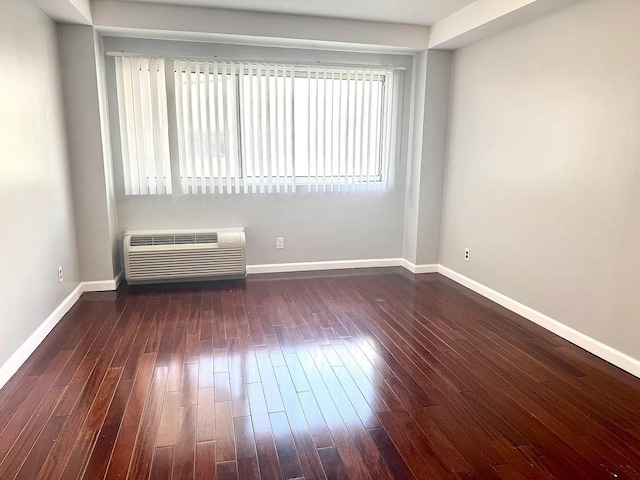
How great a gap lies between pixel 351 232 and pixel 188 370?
2.64 metres

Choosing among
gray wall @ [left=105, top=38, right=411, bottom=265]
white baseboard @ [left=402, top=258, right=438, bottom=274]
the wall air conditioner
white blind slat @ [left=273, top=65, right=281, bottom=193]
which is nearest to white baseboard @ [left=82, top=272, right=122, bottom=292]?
the wall air conditioner

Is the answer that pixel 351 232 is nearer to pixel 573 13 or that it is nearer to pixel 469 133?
pixel 469 133

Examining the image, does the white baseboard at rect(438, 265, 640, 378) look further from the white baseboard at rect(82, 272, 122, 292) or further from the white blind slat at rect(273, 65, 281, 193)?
Result: the white baseboard at rect(82, 272, 122, 292)

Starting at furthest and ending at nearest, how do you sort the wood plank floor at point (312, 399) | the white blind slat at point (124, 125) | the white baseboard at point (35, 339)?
the white blind slat at point (124, 125)
the white baseboard at point (35, 339)
the wood plank floor at point (312, 399)

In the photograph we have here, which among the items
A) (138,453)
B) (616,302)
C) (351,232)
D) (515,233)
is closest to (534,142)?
(515,233)

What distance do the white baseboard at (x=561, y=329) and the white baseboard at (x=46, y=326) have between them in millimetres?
3412

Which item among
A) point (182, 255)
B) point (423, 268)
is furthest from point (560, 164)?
point (182, 255)

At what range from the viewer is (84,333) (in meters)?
3.08

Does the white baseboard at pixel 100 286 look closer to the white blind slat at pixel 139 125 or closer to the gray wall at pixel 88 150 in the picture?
the gray wall at pixel 88 150

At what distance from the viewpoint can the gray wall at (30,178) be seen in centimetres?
256

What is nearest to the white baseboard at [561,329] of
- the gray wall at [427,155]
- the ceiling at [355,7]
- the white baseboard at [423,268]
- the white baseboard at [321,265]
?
the white baseboard at [423,268]

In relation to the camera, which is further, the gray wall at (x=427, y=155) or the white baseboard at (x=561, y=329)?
the gray wall at (x=427, y=155)

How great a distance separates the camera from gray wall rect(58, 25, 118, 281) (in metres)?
3.59

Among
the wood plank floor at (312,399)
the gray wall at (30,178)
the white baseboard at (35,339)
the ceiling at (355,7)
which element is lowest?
the wood plank floor at (312,399)
